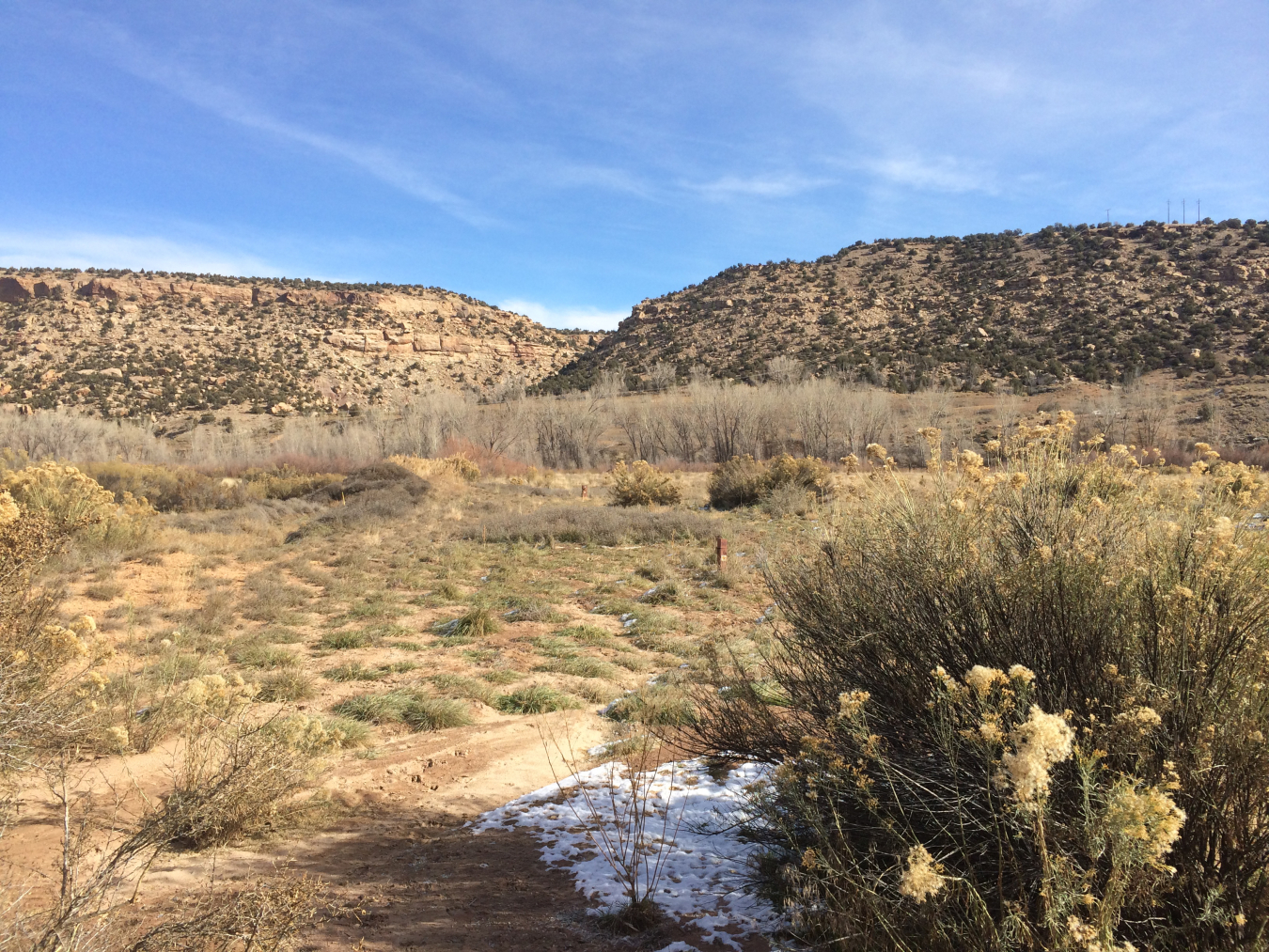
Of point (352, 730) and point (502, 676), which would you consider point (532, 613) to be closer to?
point (502, 676)

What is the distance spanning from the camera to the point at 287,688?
6969 millimetres

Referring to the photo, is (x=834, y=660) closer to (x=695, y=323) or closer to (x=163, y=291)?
(x=695, y=323)

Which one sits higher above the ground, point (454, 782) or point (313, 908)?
point (313, 908)

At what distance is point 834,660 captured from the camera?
11.7ft

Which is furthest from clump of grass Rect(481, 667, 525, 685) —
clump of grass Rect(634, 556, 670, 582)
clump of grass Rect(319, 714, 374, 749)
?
clump of grass Rect(634, 556, 670, 582)

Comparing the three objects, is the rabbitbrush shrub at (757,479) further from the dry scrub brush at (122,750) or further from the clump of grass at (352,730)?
the dry scrub brush at (122,750)

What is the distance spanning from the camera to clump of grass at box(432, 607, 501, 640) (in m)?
9.36

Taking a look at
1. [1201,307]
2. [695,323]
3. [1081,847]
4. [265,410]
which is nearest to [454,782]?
[1081,847]

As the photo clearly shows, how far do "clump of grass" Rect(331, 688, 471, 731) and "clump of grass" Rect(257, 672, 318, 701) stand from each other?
0.44 metres

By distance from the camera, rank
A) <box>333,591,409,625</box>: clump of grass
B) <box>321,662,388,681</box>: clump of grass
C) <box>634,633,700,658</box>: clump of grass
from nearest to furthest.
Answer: <box>321,662,388,681</box>: clump of grass < <box>634,633,700,658</box>: clump of grass < <box>333,591,409,625</box>: clump of grass

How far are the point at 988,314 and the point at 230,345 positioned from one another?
196 feet

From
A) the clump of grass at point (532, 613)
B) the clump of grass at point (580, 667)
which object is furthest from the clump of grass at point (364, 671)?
the clump of grass at point (532, 613)

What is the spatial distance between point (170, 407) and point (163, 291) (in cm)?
2258

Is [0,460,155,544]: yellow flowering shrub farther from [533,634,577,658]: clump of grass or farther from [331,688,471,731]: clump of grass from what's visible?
[533,634,577,658]: clump of grass
